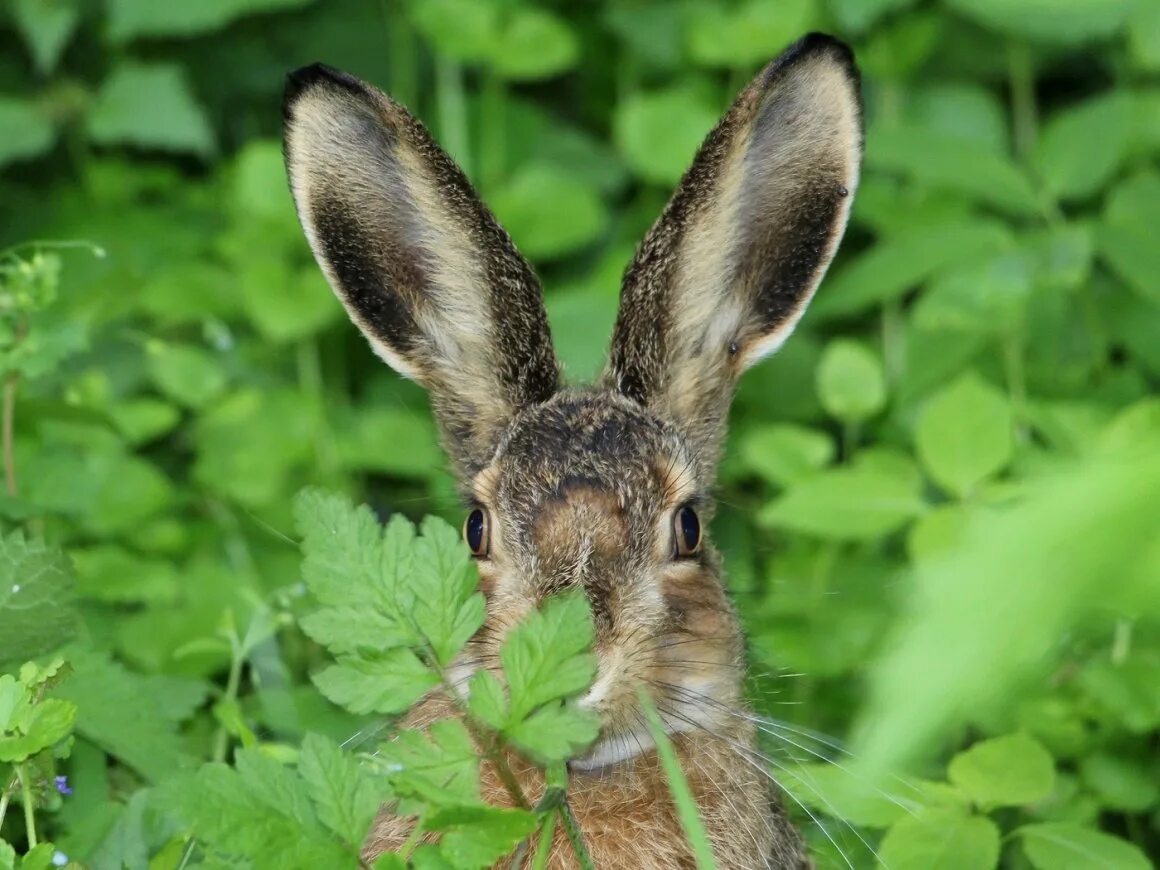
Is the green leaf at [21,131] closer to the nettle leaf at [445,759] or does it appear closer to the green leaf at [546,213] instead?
the green leaf at [546,213]

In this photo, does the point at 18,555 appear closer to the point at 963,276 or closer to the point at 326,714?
the point at 326,714

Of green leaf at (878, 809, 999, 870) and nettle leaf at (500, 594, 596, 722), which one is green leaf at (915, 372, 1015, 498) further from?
nettle leaf at (500, 594, 596, 722)

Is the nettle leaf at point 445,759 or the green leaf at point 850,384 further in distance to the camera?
the green leaf at point 850,384

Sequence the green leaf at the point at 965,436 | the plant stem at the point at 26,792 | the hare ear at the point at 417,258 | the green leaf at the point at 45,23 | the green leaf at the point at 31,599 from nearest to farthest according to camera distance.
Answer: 1. the plant stem at the point at 26,792
2. the green leaf at the point at 31,599
3. the hare ear at the point at 417,258
4. the green leaf at the point at 965,436
5. the green leaf at the point at 45,23

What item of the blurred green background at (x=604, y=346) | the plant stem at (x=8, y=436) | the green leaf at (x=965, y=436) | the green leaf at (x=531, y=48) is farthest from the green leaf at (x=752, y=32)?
the plant stem at (x=8, y=436)

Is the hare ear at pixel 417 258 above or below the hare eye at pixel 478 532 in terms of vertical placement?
above

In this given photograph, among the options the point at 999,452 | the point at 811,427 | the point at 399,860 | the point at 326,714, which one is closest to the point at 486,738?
the point at 399,860

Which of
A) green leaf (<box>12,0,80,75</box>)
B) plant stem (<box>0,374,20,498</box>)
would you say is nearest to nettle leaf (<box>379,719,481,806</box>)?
plant stem (<box>0,374,20,498</box>)
